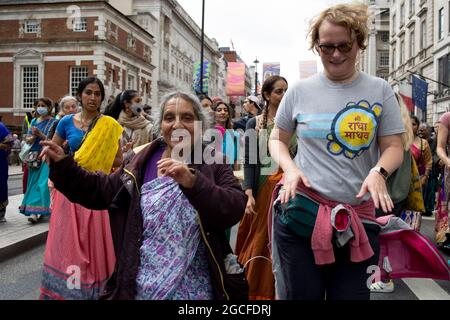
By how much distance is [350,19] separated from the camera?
7.38ft

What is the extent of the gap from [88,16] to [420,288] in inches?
1494

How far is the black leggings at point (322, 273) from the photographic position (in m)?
2.21

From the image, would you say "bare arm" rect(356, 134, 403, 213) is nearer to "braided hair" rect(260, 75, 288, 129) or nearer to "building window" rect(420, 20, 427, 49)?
"braided hair" rect(260, 75, 288, 129)

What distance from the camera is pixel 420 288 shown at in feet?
16.0

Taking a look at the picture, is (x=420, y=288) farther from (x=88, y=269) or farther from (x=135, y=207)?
(x=135, y=207)

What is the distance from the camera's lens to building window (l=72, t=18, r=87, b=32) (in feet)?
126

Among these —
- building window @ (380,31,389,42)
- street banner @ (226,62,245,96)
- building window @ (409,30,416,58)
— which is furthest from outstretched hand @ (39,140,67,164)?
building window @ (380,31,389,42)

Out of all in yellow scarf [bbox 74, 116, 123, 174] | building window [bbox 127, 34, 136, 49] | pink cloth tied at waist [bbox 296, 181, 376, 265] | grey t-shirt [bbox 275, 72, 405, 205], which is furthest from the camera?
building window [bbox 127, 34, 136, 49]

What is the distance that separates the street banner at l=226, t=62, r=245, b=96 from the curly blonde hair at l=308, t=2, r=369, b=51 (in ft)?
97.1

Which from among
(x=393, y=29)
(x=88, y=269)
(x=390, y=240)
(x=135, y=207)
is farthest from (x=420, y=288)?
(x=393, y=29)

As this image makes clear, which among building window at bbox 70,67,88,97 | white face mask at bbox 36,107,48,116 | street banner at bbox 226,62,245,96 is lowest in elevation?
white face mask at bbox 36,107,48,116

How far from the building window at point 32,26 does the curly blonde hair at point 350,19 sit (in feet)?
137

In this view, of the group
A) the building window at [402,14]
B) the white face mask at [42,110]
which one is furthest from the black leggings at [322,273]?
the building window at [402,14]

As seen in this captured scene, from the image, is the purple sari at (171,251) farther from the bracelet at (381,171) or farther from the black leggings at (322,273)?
the bracelet at (381,171)
